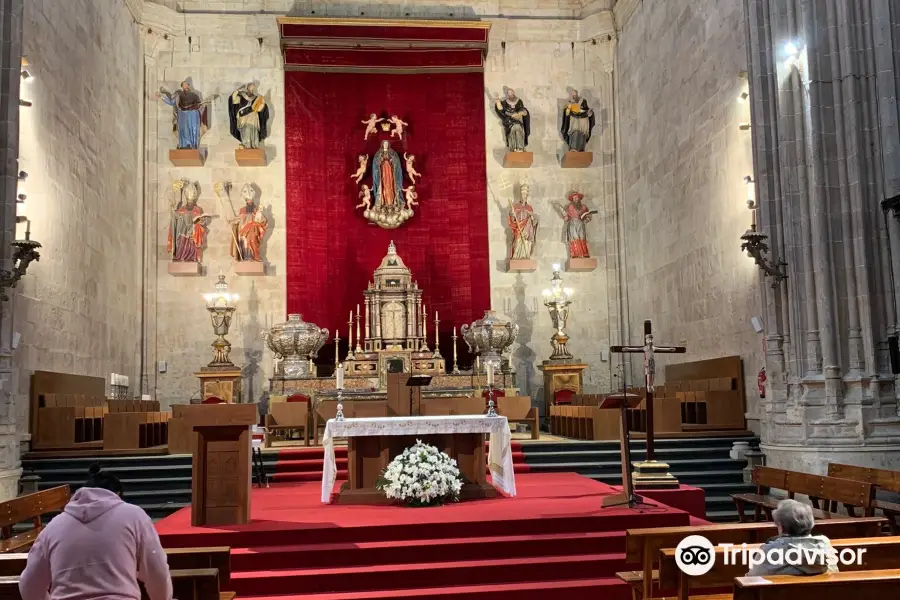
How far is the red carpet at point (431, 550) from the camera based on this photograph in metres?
6.62

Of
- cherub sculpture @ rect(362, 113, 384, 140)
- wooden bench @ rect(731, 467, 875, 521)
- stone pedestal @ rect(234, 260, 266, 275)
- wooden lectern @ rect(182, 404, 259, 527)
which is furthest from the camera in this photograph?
cherub sculpture @ rect(362, 113, 384, 140)

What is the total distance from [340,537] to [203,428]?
157cm

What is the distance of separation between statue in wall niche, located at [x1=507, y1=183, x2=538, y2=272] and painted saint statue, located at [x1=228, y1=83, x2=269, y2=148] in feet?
18.0

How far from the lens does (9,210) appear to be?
10781mm

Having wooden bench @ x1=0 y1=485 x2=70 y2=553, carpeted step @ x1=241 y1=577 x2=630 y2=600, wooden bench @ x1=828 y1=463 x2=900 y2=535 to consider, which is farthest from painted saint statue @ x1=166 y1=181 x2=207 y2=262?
wooden bench @ x1=828 y1=463 x2=900 y2=535

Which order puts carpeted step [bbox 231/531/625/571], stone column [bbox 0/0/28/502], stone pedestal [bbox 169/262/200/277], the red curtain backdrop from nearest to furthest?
carpeted step [bbox 231/531/625/571] < stone column [bbox 0/0/28/502] < stone pedestal [bbox 169/262/200/277] < the red curtain backdrop

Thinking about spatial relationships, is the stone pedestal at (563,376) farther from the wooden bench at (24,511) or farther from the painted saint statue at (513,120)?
the wooden bench at (24,511)

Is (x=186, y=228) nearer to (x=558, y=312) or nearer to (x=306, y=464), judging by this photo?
(x=558, y=312)

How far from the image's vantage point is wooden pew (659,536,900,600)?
456 centimetres

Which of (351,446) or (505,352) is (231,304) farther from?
(351,446)

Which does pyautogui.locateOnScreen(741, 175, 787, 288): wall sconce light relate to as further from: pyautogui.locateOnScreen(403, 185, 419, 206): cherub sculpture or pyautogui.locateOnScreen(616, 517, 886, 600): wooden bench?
pyautogui.locateOnScreen(403, 185, 419, 206): cherub sculpture

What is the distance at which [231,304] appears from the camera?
17656 mm

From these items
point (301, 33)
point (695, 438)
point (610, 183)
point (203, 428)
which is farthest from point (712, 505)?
point (301, 33)

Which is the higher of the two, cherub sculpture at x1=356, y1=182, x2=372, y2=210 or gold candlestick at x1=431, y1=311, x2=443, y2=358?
cherub sculpture at x1=356, y1=182, x2=372, y2=210
